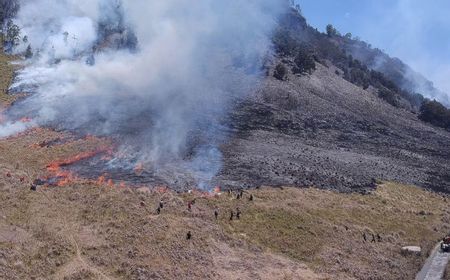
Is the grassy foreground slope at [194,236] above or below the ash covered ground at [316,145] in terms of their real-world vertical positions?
below

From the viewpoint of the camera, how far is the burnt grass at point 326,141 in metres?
63.7

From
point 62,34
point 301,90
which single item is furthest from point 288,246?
point 62,34

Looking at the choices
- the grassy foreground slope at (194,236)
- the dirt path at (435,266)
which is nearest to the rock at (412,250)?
the grassy foreground slope at (194,236)

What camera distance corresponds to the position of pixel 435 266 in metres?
44.4

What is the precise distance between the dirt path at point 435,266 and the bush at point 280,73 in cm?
5594

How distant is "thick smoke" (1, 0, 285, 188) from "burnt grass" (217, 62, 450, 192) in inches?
166

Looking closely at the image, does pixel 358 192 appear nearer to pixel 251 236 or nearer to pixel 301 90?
pixel 251 236

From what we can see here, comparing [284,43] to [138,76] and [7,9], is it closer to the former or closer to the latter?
[138,76]

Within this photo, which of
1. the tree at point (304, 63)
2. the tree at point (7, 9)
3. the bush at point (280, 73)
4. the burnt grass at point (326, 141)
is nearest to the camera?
the burnt grass at point (326, 141)

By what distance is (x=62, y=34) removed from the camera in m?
116

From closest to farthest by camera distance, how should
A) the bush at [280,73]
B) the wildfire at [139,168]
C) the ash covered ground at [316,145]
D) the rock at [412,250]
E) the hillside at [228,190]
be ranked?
the hillside at [228,190] < the rock at [412,250] < the wildfire at [139,168] < the ash covered ground at [316,145] < the bush at [280,73]

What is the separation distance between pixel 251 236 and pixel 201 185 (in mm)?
11248

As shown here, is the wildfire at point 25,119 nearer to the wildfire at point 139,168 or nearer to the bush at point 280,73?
the wildfire at point 139,168

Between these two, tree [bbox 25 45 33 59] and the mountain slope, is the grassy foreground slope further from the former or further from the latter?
tree [bbox 25 45 33 59]
